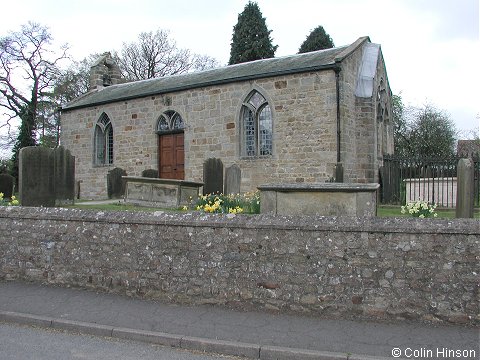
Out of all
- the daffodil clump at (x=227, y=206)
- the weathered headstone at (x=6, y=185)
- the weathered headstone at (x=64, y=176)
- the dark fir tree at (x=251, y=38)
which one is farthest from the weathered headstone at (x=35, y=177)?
the dark fir tree at (x=251, y=38)

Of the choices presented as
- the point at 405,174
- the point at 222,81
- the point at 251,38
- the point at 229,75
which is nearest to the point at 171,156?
the point at 222,81

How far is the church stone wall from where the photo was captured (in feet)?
53.5

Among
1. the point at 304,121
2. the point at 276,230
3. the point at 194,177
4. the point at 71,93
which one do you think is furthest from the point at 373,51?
the point at 71,93

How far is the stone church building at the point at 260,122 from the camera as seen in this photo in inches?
642

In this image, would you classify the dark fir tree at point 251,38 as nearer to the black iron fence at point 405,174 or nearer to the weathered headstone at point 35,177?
the black iron fence at point 405,174

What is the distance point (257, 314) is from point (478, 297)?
107 inches

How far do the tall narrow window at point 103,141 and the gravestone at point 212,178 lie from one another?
11.4 meters

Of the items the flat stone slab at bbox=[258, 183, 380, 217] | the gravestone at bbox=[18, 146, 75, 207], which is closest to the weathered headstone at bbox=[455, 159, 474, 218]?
the flat stone slab at bbox=[258, 183, 380, 217]

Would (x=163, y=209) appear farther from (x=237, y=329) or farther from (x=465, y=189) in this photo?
(x=465, y=189)

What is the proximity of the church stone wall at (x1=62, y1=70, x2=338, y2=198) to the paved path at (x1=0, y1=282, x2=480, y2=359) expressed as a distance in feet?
35.8

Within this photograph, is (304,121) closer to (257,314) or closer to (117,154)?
(117,154)

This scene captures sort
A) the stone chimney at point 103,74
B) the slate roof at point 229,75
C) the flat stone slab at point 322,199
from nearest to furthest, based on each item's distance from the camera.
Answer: the flat stone slab at point 322,199 → the slate roof at point 229,75 → the stone chimney at point 103,74

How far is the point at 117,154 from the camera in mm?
22062

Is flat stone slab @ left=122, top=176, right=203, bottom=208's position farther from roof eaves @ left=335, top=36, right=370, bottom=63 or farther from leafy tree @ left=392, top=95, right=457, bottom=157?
leafy tree @ left=392, top=95, right=457, bottom=157
